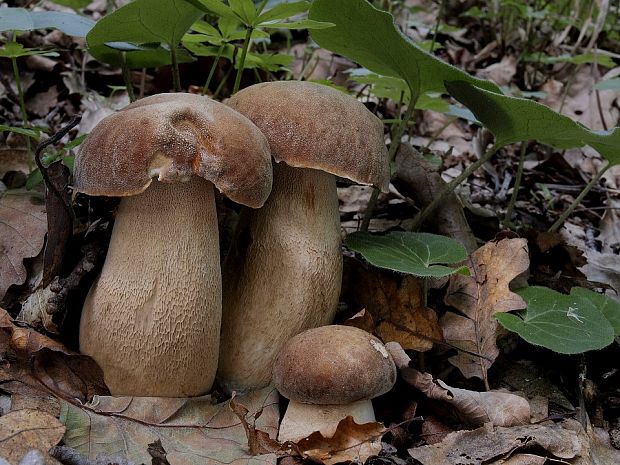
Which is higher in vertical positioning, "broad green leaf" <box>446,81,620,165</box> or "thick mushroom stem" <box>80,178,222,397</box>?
"broad green leaf" <box>446,81,620,165</box>

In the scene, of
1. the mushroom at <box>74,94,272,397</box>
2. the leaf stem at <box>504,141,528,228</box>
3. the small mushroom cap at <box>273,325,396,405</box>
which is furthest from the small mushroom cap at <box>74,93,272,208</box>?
the leaf stem at <box>504,141,528,228</box>

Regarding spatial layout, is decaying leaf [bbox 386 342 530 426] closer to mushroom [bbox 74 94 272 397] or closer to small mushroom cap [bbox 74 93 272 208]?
mushroom [bbox 74 94 272 397]

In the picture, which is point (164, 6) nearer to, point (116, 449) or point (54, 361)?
point (54, 361)

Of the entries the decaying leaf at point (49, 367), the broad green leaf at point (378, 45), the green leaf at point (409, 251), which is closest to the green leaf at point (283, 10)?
the broad green leaf at point (378, 45)

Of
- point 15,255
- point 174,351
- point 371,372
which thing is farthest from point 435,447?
point 15,255

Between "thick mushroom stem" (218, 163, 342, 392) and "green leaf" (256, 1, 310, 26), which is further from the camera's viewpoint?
"thick mushroom stem" (218, 163, 342, 392)

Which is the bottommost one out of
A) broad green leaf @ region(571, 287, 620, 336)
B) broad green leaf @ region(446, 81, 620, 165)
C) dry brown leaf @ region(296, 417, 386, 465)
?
dry brown leaf @ region(296, 417, 386, 465)

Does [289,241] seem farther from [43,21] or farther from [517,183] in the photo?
[517,183]
